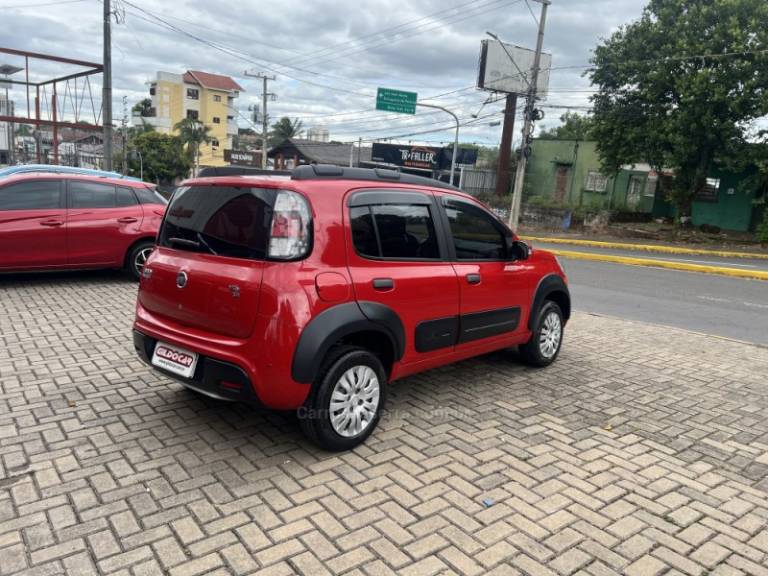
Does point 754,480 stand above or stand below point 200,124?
below

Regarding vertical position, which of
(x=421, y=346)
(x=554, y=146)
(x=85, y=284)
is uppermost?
(x=554, y=146)

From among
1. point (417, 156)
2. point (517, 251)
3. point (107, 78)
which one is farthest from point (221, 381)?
point (417, 156)

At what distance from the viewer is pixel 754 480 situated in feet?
12.1

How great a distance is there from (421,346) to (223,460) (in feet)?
5.06

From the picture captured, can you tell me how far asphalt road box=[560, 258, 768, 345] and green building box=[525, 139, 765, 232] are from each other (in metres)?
13.9

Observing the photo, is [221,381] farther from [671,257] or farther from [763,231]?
[763,231]

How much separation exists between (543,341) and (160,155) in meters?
61.2

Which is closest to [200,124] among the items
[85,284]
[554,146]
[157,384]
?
[554,146]

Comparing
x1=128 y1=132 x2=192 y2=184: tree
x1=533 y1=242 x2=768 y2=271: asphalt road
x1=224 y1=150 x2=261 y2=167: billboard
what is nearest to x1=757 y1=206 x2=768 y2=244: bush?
x1=533 y1=242 x2=768 y2=271: asphalt road

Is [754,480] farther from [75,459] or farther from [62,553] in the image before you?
[75,459]

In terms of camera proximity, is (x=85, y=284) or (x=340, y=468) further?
(x=85, y=284)

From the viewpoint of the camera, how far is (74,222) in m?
7.96

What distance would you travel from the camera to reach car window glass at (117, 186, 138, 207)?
8492 mm

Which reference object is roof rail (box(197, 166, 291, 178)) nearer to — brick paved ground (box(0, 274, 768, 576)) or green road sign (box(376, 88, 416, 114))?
brick paved ground (box(0, 274, 768, 576))
